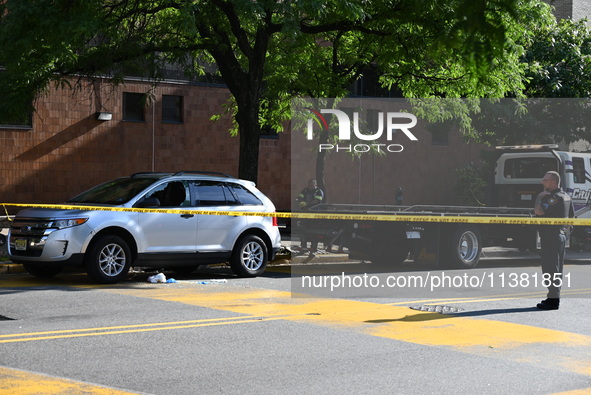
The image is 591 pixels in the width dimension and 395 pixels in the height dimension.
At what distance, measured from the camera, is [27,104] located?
17.6m

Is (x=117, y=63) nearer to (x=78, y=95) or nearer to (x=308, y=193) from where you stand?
(x=308, y=193)

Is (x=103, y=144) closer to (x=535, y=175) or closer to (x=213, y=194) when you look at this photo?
(x=535, y=175)

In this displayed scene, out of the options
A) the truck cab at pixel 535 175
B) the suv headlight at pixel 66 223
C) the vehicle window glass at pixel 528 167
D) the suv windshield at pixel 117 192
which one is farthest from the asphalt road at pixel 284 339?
the vehicle window glass at pixel 528 167

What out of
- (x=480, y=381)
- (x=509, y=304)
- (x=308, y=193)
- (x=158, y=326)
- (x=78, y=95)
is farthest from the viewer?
(x=78, y=95)

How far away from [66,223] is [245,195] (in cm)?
341

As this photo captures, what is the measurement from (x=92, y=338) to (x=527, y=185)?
15.0m

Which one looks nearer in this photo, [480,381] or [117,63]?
[480,381]

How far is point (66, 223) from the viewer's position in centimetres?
1381

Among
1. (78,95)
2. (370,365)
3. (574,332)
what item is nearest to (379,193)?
(78,95)

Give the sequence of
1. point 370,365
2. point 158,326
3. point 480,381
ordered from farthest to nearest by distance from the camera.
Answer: point 158,326 < point 370,365 < point 480,381

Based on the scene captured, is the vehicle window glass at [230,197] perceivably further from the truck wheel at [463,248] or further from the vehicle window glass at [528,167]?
the vehicle window glass at [528,167]

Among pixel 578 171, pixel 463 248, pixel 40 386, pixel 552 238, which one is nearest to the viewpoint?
pixel 40 386

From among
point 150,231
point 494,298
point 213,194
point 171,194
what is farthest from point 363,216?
point 150,231

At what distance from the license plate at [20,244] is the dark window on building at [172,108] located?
1762 cm
